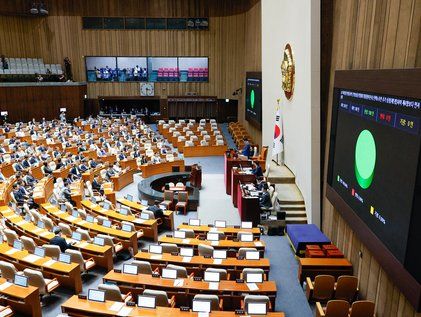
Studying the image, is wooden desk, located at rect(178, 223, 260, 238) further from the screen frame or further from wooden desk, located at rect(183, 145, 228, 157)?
wooden desk, located at rect(183, 145, 228, 157)

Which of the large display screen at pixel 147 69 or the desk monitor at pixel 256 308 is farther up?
the large display screen at pixel 147 69

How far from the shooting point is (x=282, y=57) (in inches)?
578

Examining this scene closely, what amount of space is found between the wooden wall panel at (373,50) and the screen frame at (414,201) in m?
0.28

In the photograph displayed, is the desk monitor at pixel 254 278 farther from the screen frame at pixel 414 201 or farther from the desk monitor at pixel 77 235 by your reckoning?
the desk monitor at pixel 77 235

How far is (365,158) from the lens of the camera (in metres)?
7.32

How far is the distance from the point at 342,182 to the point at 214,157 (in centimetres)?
1362

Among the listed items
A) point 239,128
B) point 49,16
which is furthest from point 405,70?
point 49,16

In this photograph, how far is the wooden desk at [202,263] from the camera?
27.3 feet

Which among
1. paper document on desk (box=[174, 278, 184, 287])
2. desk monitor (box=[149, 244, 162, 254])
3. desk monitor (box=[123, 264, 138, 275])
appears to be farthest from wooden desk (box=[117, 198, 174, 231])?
paper document on desk (box=[174, 278, 184, 287])

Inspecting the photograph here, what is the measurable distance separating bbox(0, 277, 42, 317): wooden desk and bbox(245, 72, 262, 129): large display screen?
49.2 feet

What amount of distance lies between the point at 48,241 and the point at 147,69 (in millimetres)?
23712

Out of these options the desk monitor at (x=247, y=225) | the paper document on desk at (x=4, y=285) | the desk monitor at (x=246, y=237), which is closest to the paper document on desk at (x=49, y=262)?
the paper document on desk at (x=4, y=285)

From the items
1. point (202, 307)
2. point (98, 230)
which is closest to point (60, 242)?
point (98, 230)

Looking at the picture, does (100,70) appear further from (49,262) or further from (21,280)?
(21,280)
